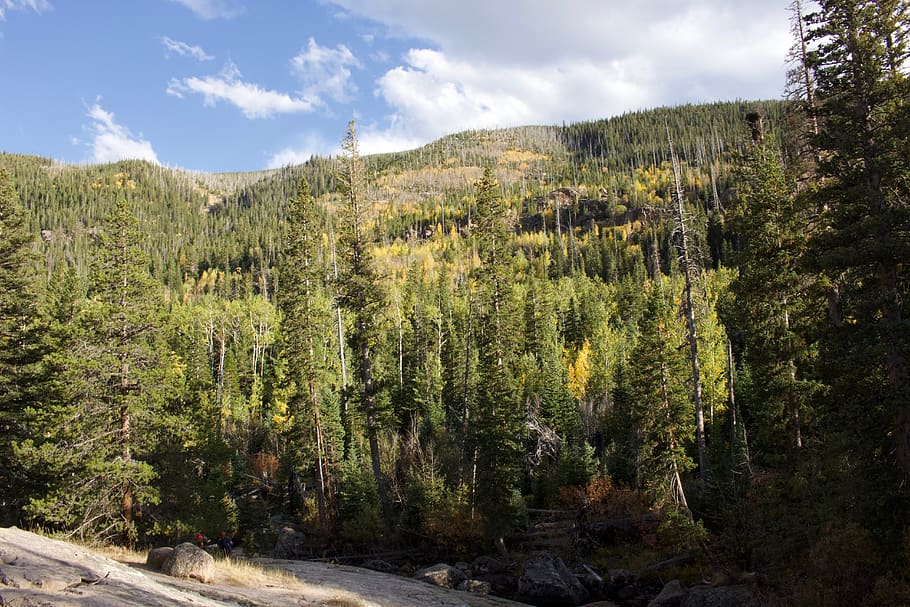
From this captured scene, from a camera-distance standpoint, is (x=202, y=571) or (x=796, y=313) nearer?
(x=202, y=571)

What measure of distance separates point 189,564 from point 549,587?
14.8 metres

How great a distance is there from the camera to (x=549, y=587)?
73.8 feet

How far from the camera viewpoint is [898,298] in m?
12.8

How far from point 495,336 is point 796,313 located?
15.5m

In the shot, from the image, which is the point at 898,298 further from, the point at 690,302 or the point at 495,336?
the point at 495,336

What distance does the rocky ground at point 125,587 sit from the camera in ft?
27.0

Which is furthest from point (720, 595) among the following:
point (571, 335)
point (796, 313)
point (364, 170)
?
point (571, 335)

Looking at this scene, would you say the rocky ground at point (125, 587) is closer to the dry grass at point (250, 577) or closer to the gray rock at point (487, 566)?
the dry grass at point (250, 577)

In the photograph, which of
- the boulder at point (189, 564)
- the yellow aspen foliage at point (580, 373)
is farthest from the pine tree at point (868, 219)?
the yellow aspen foliage at point (580, 373)

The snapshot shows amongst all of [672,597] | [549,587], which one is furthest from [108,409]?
[672,597]

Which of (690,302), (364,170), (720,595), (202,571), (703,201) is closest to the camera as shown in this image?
(202,571)

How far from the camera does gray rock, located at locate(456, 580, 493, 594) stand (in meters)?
23.4

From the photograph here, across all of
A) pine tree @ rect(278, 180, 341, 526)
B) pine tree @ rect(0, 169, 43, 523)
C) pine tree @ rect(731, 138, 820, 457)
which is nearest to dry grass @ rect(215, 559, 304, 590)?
pine tree @ rect(0, 169, 43, 523)

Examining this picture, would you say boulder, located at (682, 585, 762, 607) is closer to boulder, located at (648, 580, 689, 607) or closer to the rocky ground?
boulder, located at (648, 580, 689, 607)
